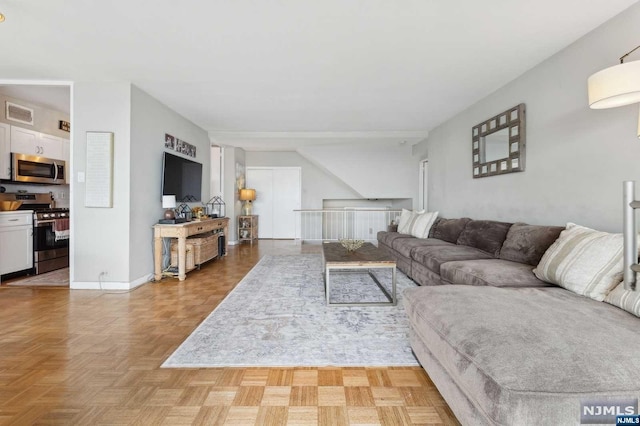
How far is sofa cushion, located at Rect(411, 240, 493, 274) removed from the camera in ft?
9.55

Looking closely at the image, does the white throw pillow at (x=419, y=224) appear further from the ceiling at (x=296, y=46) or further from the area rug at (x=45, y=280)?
the area rug at (x=45, y=280)

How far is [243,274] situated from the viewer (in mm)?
4074

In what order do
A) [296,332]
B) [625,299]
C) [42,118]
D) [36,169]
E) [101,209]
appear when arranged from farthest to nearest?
1. [42,118]
2. [36,169]
3. [101,209]
4. [296,332]
5. [625,299]

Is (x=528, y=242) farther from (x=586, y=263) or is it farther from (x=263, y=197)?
(x=263, y=197)

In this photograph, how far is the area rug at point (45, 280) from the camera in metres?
3.56

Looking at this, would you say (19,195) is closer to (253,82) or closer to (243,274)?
(243,274)

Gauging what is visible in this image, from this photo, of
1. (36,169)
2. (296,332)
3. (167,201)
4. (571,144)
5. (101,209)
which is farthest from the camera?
(36,169)

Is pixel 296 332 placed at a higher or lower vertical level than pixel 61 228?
lower

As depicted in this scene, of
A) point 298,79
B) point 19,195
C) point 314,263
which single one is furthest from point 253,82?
point 19,195

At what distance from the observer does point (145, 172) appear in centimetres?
365

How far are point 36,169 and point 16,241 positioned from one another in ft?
3.58

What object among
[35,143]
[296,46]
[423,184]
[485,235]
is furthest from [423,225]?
[35,143]

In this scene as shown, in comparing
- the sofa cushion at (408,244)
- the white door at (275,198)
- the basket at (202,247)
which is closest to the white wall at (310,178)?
the white door at (275,198)

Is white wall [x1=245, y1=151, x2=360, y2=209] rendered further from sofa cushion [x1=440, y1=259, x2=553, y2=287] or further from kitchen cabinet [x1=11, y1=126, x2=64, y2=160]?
sofa cushion [x1=440, y1=259, x2=553, y2=287]
